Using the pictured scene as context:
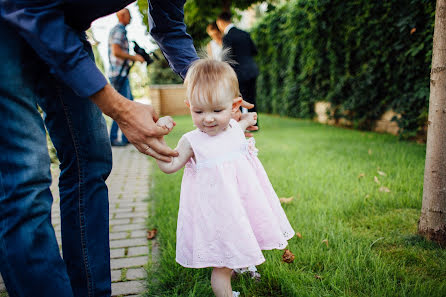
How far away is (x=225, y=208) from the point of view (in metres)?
1.53

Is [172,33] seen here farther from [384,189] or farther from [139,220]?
[384,189]

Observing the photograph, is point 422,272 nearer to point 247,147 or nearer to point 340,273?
point 340,273

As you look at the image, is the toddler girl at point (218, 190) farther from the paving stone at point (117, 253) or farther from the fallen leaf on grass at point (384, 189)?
the fallen leaf on grass at point (384, 189)

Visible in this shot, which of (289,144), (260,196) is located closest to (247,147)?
(260,196)

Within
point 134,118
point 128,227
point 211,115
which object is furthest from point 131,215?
point 134,118

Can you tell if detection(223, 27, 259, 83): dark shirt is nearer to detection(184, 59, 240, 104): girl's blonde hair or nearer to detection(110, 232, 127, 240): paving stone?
detection(110, 232, 127, 240): paving stone

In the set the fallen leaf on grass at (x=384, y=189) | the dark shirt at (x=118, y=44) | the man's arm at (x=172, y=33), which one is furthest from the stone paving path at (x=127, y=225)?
the fallen leaf on grass at (x=384, y=189)

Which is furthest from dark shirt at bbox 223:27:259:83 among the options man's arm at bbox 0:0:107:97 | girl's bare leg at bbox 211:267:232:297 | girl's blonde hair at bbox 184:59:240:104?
man's arm at bbox 0:0:107:97

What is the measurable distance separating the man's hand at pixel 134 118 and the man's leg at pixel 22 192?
0.78 feet

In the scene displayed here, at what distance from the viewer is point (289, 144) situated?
221 inches

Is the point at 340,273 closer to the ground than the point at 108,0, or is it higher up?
closer to the ground

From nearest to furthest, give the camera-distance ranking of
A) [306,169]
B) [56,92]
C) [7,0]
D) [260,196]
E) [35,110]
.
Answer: [7,0]
[35,110]
[56,92]
[260,196]
[306,169]

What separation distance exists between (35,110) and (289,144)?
4.74 meters

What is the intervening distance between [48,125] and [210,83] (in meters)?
0.70
